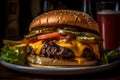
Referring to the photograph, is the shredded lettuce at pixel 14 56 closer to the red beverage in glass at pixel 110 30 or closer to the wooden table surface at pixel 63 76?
the wooden table surface at pixel 63 76

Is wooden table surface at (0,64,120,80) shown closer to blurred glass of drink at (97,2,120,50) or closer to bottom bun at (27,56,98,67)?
bottom bun at (27,56,98,67)

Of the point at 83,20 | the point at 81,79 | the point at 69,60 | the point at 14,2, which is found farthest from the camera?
the point at 14,2

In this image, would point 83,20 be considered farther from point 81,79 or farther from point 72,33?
point 81,79

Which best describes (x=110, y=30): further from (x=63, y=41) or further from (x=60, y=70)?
(x=60, y=70)

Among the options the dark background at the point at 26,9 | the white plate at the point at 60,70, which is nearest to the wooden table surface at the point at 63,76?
the white plate at the point at 60,70

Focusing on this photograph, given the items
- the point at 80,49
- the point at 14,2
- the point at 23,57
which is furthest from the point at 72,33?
the point at 14,2

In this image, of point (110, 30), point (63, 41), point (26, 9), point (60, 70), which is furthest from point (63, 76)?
point (26, 9)
